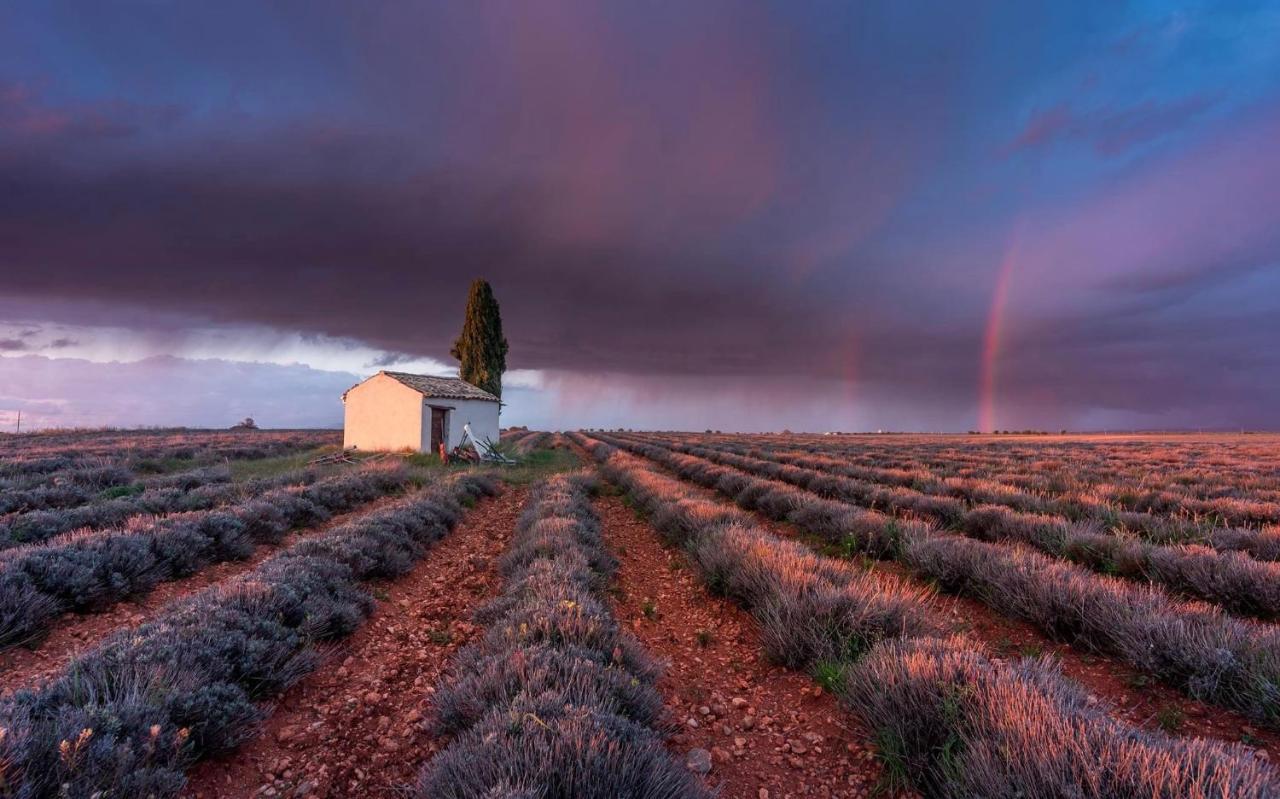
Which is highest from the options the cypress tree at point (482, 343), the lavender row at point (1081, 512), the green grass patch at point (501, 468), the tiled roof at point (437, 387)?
the cypress tree at point (482, 343)

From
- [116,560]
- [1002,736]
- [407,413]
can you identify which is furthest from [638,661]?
[407,413]

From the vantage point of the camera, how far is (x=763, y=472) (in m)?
20.5

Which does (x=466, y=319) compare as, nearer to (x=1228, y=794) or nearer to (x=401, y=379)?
(x=401, y=379)

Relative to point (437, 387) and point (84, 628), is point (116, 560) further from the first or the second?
point (437, 387)

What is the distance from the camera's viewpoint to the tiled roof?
26.3 meters

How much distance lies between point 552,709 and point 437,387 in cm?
2690

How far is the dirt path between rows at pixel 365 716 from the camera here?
3.54m

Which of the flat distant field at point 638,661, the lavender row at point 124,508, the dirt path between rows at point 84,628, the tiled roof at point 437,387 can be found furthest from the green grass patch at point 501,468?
the dirt path between rows at point 84,628

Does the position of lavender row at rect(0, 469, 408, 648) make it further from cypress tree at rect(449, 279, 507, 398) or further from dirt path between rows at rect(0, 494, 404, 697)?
cypress tree at rect(449, 279, 507, 398)

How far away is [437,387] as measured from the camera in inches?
1099

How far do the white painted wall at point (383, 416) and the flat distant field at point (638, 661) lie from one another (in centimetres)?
1556

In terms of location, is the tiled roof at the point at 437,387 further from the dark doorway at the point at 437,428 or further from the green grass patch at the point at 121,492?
the green grass patch at the point at 121,492

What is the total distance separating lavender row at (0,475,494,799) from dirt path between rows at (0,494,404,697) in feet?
2.44

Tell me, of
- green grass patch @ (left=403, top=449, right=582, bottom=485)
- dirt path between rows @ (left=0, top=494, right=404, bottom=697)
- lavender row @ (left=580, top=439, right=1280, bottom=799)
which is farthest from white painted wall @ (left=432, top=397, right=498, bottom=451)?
lavender row @ (left=580, top=439, right=1280, bottom=799)
